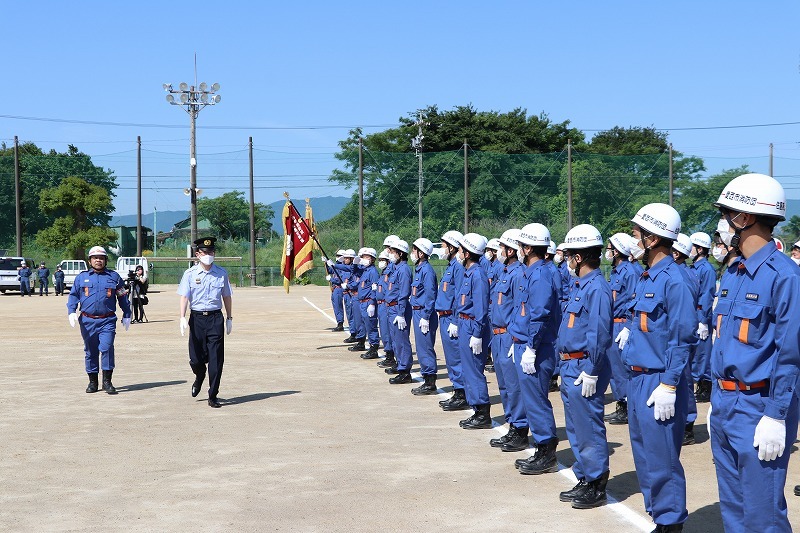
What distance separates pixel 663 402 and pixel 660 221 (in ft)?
4.25

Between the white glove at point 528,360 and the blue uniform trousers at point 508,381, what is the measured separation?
0.51 m

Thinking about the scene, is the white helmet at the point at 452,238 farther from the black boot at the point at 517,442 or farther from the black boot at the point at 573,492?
the black boot at the point at 573,492

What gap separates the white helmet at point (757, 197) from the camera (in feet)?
16.3

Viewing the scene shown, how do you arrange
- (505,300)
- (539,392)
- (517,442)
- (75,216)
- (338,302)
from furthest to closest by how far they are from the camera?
(75,216) < (338,302) < (505,300) < (517,442) < (539,392)

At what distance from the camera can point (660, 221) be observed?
6.36 metres

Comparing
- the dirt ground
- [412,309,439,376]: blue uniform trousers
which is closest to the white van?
the dirt ground

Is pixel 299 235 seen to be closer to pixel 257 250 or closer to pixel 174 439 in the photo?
pixel 174 439

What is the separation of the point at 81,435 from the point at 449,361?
4.60m

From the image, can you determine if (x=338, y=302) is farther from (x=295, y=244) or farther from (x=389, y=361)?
Answer: (x=389, y=361)

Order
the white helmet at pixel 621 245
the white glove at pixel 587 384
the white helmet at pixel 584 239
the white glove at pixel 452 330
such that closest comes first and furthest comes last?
the white glove at pixel 587 384 → the white helmet at pixel 584 239 → the white helmet at pixel 621 245 → the white glove at pixel 452 330

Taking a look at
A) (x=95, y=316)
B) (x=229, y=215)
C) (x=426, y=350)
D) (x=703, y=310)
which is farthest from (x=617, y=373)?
(x=229, y=215)

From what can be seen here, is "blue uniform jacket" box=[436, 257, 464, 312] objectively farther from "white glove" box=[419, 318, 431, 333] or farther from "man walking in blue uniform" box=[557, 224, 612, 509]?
"man walking in blue uniform" box=[557, 224, 612, 509]

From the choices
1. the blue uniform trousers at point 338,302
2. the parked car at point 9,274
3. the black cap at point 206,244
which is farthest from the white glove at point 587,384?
the parked car at point 9,274

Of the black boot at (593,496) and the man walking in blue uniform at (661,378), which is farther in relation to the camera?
the black boot at (593,496)
